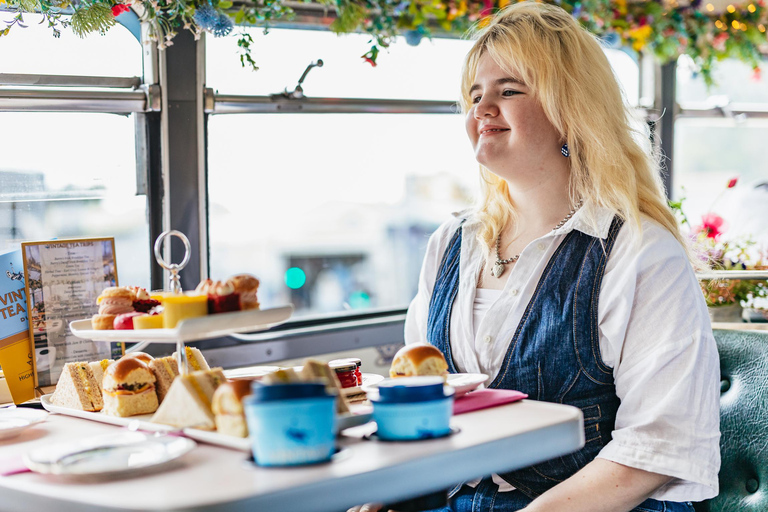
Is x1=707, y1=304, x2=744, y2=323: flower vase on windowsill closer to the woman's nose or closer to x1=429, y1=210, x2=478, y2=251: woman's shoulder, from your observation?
x1=429, y1=210, x2=478, y2=251: woman's shoulder

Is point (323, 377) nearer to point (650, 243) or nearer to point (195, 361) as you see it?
point (195, 361)

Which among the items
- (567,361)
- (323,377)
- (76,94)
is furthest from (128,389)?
(76,94)

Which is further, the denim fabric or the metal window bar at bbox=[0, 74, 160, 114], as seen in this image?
the metal window bar at bbox=[0, 74, 160, 114]

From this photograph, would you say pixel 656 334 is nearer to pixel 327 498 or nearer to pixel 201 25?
pixel 327 498

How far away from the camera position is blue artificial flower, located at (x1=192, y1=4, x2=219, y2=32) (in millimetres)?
2430

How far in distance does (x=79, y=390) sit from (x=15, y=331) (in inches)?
14.0

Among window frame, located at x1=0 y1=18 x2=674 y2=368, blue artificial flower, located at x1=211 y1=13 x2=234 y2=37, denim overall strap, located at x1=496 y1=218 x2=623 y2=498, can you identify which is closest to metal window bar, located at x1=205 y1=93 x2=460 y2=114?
window frame, located at x1=0 y1=18 x2=674 y2=368

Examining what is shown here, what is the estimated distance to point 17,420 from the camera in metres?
1.49

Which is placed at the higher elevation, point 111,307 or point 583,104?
point 583,104

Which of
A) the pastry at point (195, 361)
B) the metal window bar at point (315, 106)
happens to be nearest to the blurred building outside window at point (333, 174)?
the metal window bar at point (315, 106)

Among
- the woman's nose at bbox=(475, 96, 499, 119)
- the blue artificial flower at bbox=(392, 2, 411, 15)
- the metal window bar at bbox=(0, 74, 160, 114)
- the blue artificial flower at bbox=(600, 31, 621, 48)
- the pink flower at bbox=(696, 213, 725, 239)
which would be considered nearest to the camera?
the woman's nose at bbox=(475, 96, 499, 119)

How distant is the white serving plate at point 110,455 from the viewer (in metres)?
1.10

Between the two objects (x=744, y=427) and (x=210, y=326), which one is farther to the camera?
(x=744, y=427)

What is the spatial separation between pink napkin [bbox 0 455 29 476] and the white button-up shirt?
103cm
